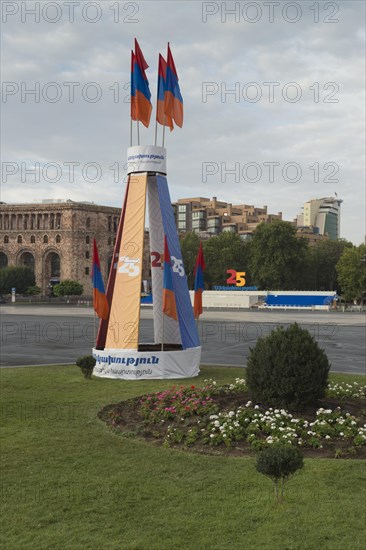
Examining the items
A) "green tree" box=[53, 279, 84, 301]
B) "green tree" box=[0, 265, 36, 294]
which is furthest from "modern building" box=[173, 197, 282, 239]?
"green tree" box=[53, 279, 84, 301]

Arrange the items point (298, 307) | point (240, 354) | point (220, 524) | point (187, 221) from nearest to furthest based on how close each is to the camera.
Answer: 1. point (220, 524)
2. point (240, 354)
3. point (298, 307)
4. point (187, 221)

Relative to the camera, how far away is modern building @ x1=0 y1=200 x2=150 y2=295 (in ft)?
394

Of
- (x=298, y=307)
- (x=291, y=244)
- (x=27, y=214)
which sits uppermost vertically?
(x=27, y=214)

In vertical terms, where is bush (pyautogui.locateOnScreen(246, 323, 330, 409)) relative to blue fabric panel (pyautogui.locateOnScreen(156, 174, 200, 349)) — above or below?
below

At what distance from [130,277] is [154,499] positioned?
12.3m

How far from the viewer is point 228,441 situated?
1055 cm

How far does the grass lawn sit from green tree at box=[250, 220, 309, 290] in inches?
3257

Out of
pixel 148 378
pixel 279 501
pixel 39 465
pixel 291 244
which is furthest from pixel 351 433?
pixel 291 244

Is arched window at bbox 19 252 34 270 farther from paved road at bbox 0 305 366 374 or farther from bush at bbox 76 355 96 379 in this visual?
bush at bbox 76 355 96 379

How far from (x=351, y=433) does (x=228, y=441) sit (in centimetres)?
230

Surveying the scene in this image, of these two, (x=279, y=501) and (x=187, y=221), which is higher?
(x=187, y=221)

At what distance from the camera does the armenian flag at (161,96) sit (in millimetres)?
20750

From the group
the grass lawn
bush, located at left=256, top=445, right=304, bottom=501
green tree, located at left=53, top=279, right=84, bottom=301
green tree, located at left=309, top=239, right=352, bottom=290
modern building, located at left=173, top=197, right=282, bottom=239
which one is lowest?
the grass lawn

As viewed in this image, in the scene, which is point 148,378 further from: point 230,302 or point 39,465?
point 230,302
